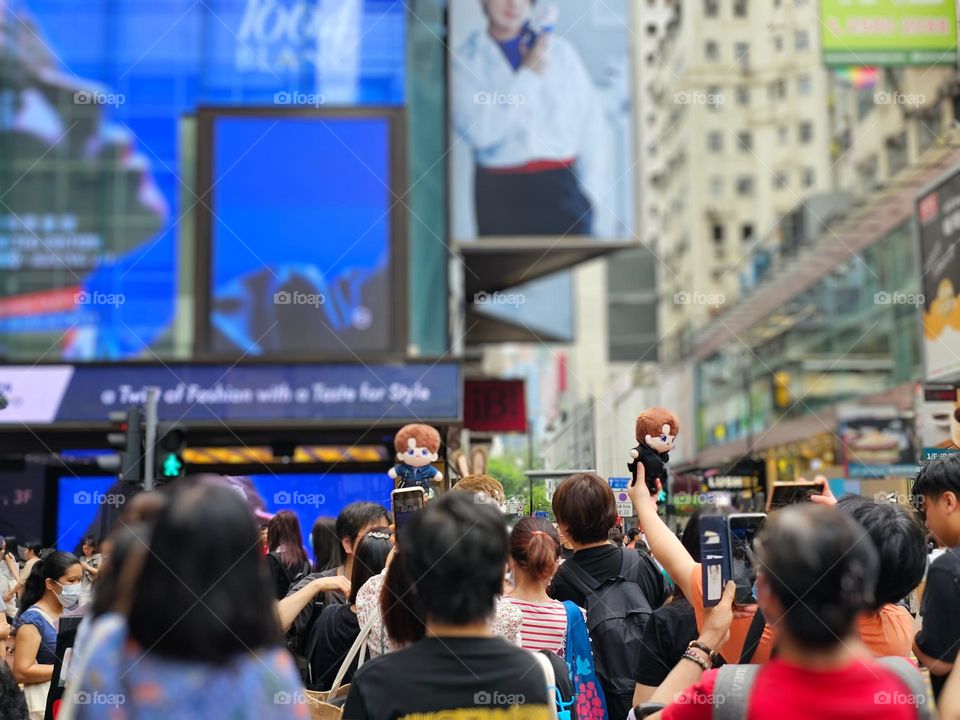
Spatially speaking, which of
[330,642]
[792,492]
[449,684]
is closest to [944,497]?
[792,492]

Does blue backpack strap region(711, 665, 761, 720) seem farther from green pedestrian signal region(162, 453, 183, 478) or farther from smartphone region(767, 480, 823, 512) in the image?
green pedestrian signal region(162, 453, 183, 478)

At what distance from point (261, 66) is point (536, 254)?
529 centimetres

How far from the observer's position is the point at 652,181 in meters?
78.7

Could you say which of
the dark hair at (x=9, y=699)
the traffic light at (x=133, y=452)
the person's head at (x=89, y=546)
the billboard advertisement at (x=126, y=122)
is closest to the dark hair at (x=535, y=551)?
the dark hair at (x=9, y=699)

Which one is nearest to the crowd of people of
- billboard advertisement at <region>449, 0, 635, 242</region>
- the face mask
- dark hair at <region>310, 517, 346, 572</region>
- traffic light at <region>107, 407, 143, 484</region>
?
dark hair at <region>310, 517, 346, 572</region>

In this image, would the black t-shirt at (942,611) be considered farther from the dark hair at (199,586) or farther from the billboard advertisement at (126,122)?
the billboard advertisement at (126,122)

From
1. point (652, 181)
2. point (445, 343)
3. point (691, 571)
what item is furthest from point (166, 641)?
point (652, 181)

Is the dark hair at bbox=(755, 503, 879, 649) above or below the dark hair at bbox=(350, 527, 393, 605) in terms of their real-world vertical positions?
above

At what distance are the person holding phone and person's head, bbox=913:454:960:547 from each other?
14699 millimetres

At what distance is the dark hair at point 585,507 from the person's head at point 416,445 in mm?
1229

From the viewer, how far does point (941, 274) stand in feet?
47.4

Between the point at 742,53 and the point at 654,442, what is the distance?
69747 millimetres

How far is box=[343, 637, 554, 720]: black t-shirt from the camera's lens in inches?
110

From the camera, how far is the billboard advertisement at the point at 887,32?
558 inches
